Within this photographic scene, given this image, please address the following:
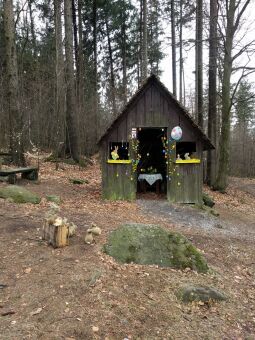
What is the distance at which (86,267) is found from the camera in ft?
16.5

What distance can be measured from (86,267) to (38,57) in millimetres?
23349

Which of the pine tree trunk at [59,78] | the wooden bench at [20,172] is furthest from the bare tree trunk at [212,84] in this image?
the wooden bench at [20,172]

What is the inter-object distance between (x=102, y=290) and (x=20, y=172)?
7019mm

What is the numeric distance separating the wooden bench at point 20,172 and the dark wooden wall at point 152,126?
2487mm

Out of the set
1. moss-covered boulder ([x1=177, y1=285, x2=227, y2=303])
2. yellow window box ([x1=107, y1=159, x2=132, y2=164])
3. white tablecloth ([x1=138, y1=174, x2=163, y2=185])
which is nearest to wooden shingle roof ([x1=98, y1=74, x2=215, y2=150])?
yellow window box ([x1=107, y1=159, x2=132, y2=164])

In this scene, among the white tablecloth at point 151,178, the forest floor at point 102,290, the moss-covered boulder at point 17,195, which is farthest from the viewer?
the white tablecloth at point 151,178

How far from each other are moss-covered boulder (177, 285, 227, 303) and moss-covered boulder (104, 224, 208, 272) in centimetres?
77

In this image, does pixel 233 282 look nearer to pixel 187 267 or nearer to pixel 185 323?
pixel 187 267

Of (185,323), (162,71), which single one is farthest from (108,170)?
(162,71)

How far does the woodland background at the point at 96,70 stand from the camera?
1518 centimetres

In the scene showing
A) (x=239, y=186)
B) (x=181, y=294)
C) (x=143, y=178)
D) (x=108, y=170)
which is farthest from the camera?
(x=239, y=186)

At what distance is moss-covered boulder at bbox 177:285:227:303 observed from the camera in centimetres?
489

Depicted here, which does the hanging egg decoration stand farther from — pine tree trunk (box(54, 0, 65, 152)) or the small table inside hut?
pine tree trunk (box(54, 0, 65, 152))

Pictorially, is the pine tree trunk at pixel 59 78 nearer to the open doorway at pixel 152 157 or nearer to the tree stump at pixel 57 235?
the open doorway at pixel 152 157
